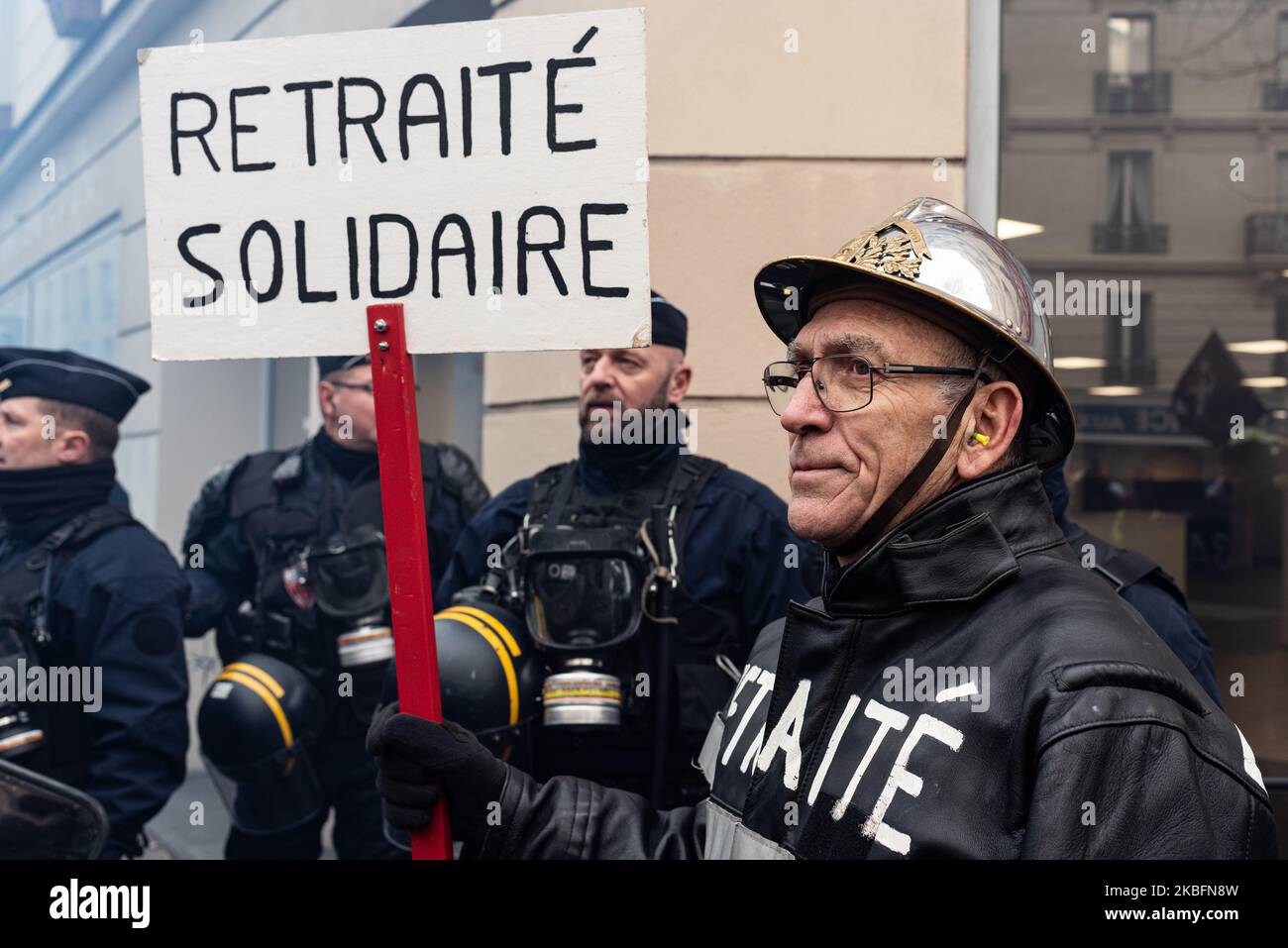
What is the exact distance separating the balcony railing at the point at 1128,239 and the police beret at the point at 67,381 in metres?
3.45

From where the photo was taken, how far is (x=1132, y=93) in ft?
15.9

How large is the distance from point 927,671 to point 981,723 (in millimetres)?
132

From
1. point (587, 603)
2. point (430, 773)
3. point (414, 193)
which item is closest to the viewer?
point (430, 773)

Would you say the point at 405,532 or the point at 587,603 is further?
the point at 587,603

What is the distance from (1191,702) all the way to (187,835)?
6692 mm

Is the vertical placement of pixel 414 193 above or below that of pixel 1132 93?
below

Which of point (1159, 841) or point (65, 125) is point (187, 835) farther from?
point (1159, 841)

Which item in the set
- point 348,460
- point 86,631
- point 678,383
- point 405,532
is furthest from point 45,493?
point 405,532

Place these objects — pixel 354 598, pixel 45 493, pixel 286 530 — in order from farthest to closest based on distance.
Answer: pixel 286 530 < pixel 354 598 < pixel 45 493

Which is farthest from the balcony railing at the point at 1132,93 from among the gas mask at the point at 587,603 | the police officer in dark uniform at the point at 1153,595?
the gas mask at the point at 587,603

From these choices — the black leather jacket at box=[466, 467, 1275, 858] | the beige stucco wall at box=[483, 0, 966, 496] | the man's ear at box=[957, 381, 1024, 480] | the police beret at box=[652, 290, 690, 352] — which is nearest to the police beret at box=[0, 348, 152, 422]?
the police beret at box=[652, 290, 690, 352]

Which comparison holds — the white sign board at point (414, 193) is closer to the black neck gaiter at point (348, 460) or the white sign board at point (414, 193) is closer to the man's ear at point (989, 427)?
the man's ear at point (989, 427)

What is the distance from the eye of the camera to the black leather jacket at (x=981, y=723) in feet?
4.73

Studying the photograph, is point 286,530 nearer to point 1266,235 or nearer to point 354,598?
point 354,598
